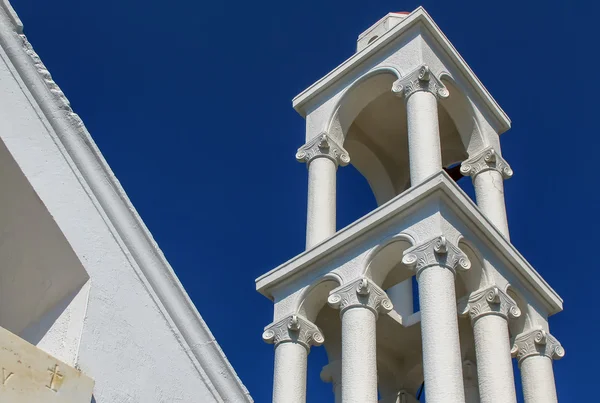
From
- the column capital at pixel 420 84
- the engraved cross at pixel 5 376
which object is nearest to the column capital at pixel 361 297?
the column capital at pixel 420 84

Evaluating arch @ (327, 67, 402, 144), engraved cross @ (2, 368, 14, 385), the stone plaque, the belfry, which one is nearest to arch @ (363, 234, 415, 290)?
the belfry

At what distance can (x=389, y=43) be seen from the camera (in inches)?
755

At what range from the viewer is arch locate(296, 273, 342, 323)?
52.4 ft

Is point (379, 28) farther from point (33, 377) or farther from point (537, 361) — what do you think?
point (33, 377)

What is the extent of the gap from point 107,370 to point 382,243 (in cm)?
1002

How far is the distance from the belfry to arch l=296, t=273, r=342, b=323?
23 mm

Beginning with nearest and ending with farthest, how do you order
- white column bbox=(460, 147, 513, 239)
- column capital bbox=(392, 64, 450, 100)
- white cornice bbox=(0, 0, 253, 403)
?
white cornice bbox=(0, 0, 253, 403) < white column bbox=(460, 147, 513, 239) < column capital bbox=(392, 64, 450, 100)

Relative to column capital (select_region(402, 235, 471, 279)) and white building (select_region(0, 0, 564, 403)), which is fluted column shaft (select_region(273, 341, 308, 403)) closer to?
white building (select_region(0, 0, 564, 403))

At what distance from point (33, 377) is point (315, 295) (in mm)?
10927

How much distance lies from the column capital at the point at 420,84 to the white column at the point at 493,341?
13.4 feet

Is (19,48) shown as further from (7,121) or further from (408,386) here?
(408,386)

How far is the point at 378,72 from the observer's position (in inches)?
748

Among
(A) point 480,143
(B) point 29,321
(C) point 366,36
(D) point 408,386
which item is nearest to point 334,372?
(D) point 408,386

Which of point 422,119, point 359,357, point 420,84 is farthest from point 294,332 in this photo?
point 420,84
